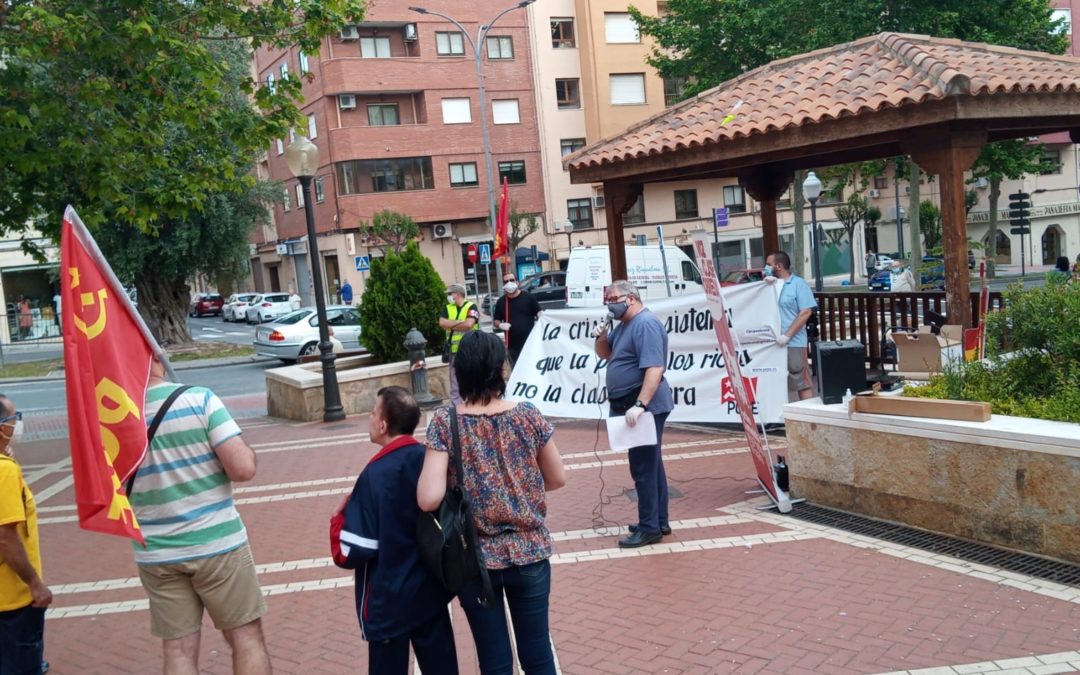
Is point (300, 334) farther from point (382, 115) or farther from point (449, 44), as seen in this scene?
point (449, 44)

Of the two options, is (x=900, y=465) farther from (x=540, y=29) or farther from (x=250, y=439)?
(x=540, y=29)

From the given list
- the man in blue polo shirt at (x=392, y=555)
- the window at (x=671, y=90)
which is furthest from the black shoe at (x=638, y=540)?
the window at (x=671, y=90)

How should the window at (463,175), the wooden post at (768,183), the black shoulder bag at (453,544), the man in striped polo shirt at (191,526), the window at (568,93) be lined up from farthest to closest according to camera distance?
1. the window at (568,93)
2. the window at (463,175)
3. the wooden post at (768,183)
4. the man in striped polo shirt at (191,526)
5. the black shoulder bag at (453,544)

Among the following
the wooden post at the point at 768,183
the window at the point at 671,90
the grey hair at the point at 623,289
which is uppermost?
the window at the point at 671,90

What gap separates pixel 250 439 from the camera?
1308cm

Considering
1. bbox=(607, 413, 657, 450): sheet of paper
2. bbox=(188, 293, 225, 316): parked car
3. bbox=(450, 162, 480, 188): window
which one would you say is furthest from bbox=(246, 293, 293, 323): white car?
bbox=(607, 413, 657, 450): sheet of paper

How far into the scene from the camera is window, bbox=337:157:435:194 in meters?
42.8

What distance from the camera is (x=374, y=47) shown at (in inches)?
1676

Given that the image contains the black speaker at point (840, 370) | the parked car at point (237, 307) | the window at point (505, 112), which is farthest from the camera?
the parked car at point (237, 307)

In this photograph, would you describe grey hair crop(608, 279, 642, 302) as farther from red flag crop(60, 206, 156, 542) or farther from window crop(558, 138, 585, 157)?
window crop(558, 138, 585, 157)

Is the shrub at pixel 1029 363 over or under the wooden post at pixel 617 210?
under

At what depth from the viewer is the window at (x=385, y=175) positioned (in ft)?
140

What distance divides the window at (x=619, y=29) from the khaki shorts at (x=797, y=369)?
130 feet

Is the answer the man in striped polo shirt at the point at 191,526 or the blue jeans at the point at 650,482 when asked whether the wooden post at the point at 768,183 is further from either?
the man in striped polo shirt at the point at 191,526
